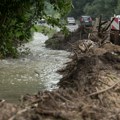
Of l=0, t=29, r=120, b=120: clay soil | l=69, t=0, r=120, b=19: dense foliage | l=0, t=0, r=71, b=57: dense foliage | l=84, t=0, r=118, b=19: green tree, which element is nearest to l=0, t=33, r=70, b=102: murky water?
l=0, t=0, r=71, b=57: dense foliage

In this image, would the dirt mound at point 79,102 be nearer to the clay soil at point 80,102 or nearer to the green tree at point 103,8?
the clay soil at point 80,102

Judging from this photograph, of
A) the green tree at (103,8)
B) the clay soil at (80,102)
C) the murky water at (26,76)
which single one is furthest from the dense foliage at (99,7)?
the clay soil at (80,102)

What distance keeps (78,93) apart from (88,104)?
1.08 m

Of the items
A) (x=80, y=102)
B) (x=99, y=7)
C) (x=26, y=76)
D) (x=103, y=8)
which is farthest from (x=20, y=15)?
(x=99, y=7)

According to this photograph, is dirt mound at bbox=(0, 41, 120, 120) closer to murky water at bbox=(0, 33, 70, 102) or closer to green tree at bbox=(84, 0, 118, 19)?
murky water at bbox=(0, 33, 70, 102)

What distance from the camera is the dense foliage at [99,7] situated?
71.6 metres

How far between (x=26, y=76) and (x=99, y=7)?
5598cm

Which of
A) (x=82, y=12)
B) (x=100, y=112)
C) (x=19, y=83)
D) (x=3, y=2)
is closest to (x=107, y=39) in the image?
(x=19, y=83)

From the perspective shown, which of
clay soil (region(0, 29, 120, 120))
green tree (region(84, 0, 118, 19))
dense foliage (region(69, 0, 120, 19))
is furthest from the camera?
green tree (region(84, 0, 118, 19))

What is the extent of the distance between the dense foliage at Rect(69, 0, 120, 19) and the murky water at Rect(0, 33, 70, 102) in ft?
132

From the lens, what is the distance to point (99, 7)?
2968 inches

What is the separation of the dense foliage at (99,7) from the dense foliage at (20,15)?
168 ft

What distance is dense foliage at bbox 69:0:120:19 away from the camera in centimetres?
7162

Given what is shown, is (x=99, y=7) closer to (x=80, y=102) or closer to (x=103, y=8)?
(x=103, y=8)
